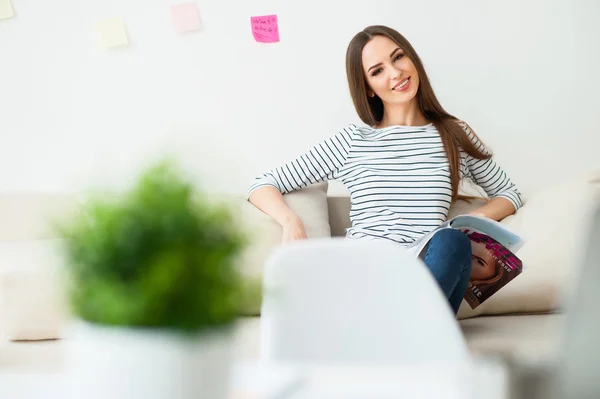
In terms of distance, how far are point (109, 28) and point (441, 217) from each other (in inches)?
48.1

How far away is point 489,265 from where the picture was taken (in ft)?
5.01

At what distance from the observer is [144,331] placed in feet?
1.16

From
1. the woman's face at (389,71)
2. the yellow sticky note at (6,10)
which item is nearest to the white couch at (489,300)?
the woman's face at (389,71)

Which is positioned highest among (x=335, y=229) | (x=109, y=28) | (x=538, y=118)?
(x=109, y=28)

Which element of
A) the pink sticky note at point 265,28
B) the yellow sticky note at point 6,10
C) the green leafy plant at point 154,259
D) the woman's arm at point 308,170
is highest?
the yellow sticky note at point 6,10

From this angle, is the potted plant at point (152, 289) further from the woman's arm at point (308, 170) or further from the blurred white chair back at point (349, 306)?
the woman's arm at point (308, 170)

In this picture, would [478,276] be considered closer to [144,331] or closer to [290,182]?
[290,182]

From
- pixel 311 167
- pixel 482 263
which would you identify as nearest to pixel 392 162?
pixel 311 167

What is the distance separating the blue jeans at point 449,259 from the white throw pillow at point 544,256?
0.24 metres

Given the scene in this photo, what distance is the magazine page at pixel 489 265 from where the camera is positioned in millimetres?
1494

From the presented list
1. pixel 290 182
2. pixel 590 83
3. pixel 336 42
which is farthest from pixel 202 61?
pixel 590 83

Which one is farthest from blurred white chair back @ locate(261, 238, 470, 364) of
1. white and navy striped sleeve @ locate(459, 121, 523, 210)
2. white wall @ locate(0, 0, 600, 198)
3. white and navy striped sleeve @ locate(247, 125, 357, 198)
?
white wall @ locate(0, 0, 600, 198)

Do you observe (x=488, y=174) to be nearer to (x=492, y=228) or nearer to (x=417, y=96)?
(x=417, y=96)

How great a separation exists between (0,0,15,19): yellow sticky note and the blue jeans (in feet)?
5.13
